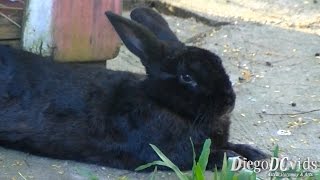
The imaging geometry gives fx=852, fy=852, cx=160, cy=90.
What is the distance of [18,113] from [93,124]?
368mm

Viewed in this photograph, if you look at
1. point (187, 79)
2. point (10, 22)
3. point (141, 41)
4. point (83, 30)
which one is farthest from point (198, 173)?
point (10, 22)

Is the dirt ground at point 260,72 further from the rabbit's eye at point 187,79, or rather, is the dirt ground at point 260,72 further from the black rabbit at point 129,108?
the rabbit's eye at point 187,79

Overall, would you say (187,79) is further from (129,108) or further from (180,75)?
(129,108)

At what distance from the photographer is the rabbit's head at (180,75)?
3.82 m

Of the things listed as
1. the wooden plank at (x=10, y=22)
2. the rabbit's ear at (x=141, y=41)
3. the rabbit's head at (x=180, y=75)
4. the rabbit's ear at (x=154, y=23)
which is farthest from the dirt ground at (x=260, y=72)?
→ the wooden plank at (x=10, y=22)

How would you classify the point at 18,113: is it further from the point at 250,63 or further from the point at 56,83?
the point at 250,63

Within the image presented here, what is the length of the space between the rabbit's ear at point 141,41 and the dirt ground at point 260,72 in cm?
52

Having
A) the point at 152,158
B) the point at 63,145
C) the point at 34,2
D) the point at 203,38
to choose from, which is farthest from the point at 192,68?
the point at 203,38

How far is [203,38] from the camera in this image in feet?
19.2

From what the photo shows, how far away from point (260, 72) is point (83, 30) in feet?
3.97

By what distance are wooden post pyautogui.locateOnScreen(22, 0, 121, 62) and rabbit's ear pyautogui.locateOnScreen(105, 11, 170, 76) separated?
74 centimetres

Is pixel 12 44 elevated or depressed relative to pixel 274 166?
elevated

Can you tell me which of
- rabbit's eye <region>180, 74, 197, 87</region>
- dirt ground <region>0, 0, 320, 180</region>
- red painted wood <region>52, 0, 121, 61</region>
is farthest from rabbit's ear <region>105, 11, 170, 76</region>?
red painted wood <region>52, 0, 121, 61</region>

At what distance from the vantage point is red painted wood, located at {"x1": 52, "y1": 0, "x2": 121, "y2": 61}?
181 inches
